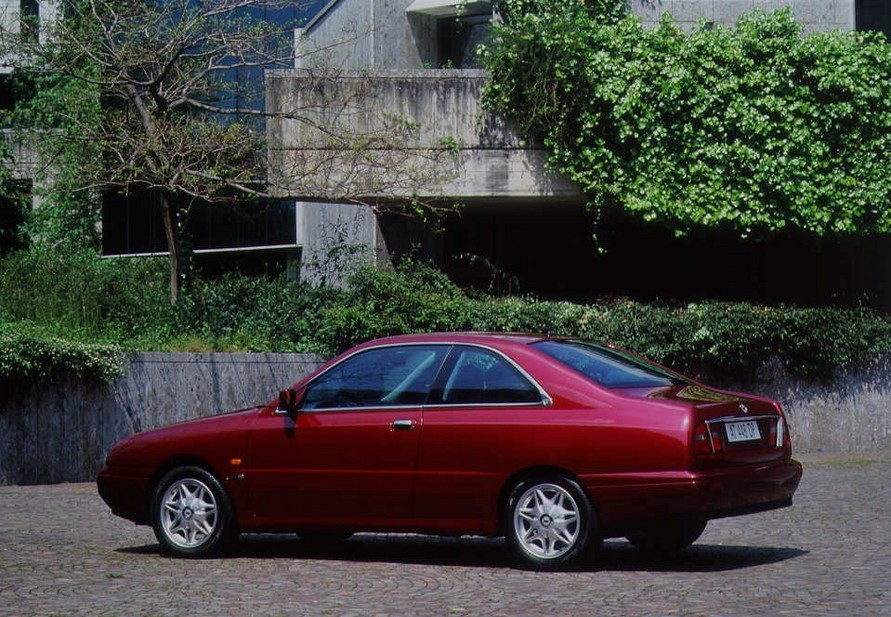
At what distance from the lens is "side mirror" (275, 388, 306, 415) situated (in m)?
10.2

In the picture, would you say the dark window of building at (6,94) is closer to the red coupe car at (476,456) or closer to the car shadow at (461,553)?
the car shadow at (461,553)

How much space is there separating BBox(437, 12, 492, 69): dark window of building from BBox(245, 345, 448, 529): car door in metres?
19.4

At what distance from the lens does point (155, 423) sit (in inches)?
750

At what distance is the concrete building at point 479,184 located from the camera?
912 inches

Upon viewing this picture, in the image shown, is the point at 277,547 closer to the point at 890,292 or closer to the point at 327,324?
the point at 327,324

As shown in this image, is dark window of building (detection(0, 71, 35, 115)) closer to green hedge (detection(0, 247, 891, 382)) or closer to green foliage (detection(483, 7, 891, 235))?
green hedge (detection(0, 247, 891, 382))

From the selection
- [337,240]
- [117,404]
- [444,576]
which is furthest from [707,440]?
[337,240]

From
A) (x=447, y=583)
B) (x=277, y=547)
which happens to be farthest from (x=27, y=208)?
(x=447, y=583)

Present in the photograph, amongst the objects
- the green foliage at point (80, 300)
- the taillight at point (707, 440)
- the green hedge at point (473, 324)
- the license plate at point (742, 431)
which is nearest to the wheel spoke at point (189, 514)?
the taillight at point (707, 440)

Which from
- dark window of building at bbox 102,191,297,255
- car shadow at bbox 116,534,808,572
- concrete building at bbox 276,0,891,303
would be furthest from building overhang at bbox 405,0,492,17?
car shadow at bbox 116,534,808,572

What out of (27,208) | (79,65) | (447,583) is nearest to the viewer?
(447,583)

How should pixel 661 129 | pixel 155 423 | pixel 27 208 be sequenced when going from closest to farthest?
1. pixel 155 423
2. pixel 661 129
3. pixel 27 208

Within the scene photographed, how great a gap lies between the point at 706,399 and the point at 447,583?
212 centimetres

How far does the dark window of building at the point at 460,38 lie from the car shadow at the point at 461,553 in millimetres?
18556
